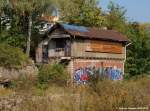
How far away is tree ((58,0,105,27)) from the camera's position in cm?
5369

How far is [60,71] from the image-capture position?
38.7 metres

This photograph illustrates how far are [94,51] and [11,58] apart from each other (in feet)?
34.1

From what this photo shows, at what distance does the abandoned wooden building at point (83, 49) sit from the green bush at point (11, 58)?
4623 mm

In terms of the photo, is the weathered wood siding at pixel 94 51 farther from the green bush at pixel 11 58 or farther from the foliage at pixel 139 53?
the green bush at pixel 11 58

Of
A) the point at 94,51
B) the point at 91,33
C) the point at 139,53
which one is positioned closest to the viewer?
the point at 94,51

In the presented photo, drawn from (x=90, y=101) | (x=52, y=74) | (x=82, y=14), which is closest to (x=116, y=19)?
(x=82, y=14)

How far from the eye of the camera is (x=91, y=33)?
45.1m

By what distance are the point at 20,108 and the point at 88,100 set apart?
7.60 ft

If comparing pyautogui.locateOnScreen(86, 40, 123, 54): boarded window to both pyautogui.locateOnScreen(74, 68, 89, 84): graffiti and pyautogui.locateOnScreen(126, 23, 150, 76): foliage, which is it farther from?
pyautogui.locateOnScreen(126, 23, 150, 76): foliage

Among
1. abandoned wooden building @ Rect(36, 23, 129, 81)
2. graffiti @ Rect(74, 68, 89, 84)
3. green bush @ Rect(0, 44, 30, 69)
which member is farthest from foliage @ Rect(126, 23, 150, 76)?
green bush @ Rect(0, 44, 30, 69)

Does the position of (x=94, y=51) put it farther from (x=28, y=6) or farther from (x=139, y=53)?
(x=139, y=53)

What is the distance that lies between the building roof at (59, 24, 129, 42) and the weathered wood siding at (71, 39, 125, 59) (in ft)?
2.35

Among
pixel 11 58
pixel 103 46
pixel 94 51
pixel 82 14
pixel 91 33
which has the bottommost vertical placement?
pixel 94 51

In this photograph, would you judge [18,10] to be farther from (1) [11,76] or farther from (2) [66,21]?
(2) [66,21]
